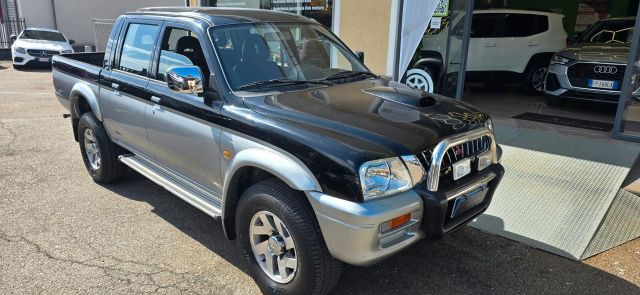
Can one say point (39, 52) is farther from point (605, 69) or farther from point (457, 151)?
point (457, 151)

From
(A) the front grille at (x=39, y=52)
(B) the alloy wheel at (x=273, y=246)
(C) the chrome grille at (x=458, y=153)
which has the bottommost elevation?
(A) the front grille at (x=39, y=52)

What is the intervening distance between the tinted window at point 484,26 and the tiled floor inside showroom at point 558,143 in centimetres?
127

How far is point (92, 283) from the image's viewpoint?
10.7ft

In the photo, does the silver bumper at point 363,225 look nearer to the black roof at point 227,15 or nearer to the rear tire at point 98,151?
the black roof at point 227,15

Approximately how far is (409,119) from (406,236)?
77cm

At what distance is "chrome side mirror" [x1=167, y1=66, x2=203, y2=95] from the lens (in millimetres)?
3248

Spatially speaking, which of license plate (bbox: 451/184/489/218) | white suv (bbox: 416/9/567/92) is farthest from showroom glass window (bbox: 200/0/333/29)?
license plate (bbox: 451/184/489/218)

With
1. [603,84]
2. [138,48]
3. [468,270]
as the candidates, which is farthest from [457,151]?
[603,84]

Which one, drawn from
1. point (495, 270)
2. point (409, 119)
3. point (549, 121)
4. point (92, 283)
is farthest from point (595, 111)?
→ point (92, 283)

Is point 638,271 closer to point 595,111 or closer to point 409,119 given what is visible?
point 409,119

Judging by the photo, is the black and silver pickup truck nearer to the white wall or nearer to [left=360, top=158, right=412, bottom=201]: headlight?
[left=360, top=158, right=412, bottom=201]: headlight

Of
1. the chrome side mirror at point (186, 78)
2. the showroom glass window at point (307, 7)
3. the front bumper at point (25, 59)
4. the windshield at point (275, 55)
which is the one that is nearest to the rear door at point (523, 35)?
the showroom glass window at point (307, 7)

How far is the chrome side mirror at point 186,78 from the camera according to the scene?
325 cm

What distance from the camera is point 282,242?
297 centimetres
